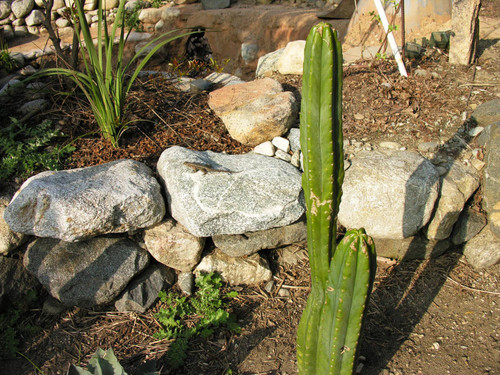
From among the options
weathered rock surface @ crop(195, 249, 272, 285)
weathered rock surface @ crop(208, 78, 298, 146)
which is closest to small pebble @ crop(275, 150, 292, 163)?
weathered rock surface @ crop(208, 78, 298, 146)

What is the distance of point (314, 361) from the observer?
2078 millimetres

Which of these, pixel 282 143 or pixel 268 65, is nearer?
pixel 282 143

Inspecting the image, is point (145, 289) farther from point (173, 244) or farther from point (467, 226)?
point (467, 226)

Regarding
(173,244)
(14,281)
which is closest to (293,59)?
(173,244)

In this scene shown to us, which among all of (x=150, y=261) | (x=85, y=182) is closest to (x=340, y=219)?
(x=150, y=261)

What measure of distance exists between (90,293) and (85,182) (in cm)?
72

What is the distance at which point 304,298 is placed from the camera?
2842 mm

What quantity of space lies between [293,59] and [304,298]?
253 cm

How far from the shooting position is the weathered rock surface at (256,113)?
10.9ft

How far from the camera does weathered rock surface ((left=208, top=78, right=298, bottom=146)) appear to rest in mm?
3309

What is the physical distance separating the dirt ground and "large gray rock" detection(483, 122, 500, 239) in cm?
12

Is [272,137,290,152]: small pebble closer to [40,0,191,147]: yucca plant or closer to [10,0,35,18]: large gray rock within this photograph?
[40,0,191,147]: yucca plant

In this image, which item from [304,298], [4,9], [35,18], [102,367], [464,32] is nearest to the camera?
[102,367]

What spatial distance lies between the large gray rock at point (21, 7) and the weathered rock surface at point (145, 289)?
9.37m
